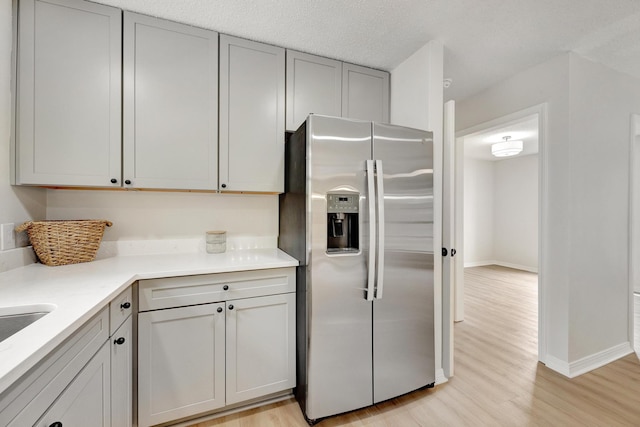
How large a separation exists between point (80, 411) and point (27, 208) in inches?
51.9

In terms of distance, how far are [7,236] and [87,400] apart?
42.0 inches

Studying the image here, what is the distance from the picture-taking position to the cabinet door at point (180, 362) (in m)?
1.42

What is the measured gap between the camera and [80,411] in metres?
0.92

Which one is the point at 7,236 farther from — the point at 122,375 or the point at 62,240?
the point at 122,375

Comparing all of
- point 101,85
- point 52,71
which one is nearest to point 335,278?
point 101,85

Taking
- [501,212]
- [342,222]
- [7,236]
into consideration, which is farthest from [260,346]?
[501,212]

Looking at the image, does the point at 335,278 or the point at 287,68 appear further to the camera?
the point at 287,68

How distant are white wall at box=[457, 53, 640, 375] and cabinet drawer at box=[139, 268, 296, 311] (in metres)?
2.08

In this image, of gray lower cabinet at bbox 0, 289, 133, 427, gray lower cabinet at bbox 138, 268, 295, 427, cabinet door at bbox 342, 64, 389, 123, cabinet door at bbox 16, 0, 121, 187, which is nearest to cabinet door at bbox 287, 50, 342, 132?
cabinet door at bbox 342, 64, 389, 123

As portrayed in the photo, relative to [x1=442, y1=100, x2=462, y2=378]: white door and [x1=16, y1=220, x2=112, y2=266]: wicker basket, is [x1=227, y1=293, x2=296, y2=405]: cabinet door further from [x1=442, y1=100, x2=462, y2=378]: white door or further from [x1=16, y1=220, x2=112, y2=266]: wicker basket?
[x1=442, y1=100, x2=462, y2=378]: white door

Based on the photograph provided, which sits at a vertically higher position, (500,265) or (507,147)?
(507,147)

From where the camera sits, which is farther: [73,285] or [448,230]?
[448,230]

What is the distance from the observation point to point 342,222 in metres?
1.66

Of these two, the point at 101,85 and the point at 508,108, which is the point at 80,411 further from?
the point at 508,108
